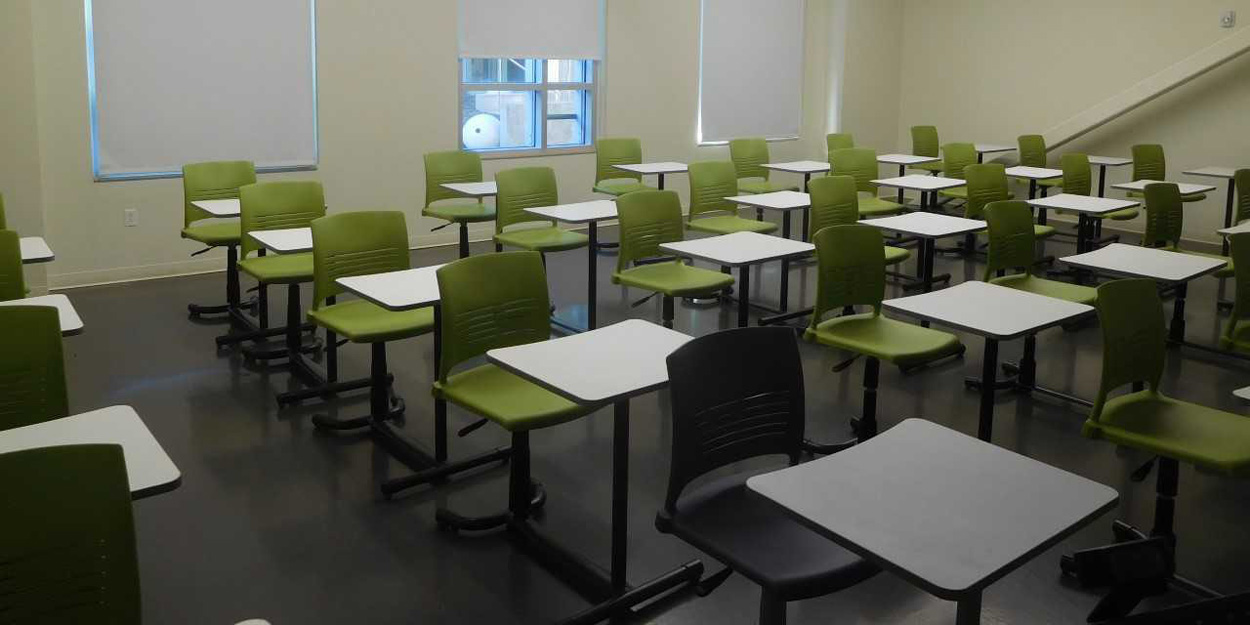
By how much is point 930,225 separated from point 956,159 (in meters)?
3.64

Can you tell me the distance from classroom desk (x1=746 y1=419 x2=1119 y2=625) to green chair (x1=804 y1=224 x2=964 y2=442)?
5.70ft

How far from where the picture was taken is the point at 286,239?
490 cm

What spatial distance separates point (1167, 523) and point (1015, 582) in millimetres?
599

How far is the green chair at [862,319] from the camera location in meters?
4.13

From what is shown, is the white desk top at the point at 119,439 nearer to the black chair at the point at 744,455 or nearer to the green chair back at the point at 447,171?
the black chair at the point at 744,455

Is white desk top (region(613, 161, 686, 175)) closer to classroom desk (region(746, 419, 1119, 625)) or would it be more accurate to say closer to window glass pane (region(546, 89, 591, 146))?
window glass pane (region(546, 89, 591, 146))

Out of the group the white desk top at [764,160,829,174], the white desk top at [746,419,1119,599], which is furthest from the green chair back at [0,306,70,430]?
the white desk top at [764,160,829,174]

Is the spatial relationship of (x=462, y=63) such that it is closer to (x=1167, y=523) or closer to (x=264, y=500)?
(x=264, y=500)

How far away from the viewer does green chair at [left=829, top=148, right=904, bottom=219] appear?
776cm

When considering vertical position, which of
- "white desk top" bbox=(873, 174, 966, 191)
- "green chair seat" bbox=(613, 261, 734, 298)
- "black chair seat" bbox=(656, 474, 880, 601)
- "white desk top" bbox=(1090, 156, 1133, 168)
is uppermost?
"white desk top" bbox=(1090, 156, 1133, 168)

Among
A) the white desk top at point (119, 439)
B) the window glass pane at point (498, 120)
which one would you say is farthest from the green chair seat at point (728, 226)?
the white desk top at point (119, 439)

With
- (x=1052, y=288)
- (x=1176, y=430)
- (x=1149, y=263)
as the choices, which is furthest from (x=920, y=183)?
(x=1176, y=430)

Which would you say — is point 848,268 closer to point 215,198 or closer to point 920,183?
point 920,183

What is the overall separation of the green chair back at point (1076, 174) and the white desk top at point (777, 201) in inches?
101
